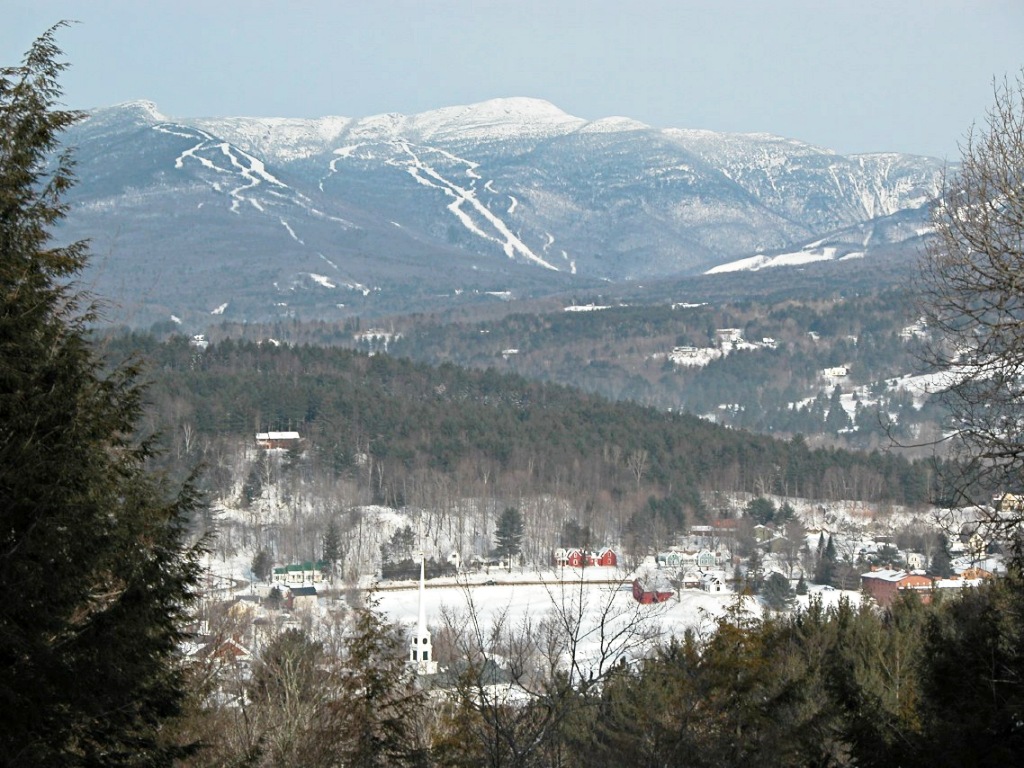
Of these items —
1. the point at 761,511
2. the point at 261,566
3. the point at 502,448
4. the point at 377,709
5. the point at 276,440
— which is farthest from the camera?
the point at 502,448

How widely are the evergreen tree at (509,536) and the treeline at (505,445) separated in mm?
9787

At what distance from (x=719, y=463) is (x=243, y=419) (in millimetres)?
31078

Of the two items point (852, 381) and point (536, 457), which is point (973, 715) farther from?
point (852, 381)

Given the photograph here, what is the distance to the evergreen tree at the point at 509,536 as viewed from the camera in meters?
70.0

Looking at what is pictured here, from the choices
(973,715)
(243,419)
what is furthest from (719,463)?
(973,715)

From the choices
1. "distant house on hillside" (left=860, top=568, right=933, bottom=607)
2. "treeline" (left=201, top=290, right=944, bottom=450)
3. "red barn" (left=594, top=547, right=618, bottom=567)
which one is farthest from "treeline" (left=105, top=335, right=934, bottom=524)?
"treeline" (left=201, top=290, right=944, bottom=450)

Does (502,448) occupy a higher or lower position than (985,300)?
lower

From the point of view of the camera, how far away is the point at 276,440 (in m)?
85.8

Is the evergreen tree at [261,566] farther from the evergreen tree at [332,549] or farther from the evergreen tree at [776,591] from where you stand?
the evergreen tree at [776,591]

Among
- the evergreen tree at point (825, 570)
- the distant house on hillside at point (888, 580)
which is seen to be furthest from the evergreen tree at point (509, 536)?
the distant house on hillside at point (888, 580)

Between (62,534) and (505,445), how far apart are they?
8490cm

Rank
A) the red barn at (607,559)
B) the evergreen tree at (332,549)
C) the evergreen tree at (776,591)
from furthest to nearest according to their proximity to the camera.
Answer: the red barn at (607,559) < the evergreen tree at (332,549) < the evergreen tree at (776,591)

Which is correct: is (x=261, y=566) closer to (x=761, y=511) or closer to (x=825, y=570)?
(x=825, y=570)

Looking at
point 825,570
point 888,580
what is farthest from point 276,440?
point 888,580
